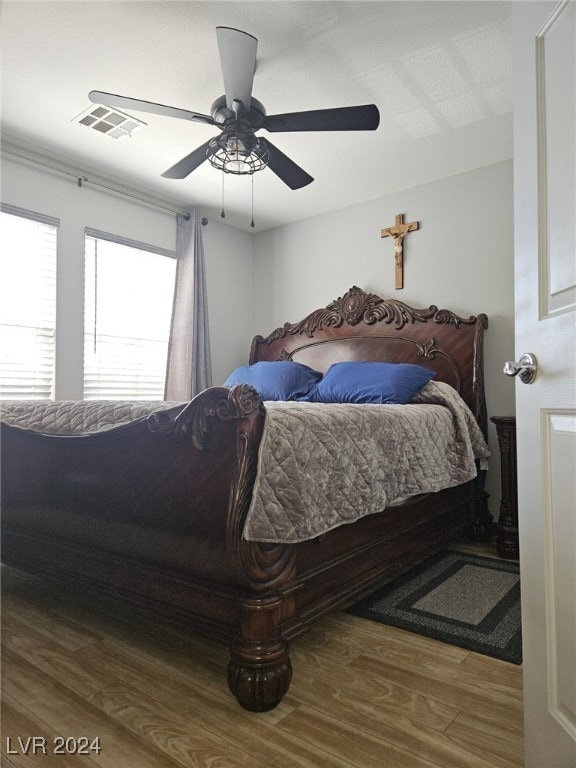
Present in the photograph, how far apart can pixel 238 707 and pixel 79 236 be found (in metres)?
3.22

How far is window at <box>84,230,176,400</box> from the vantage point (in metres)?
3.74

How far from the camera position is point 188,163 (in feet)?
8.80

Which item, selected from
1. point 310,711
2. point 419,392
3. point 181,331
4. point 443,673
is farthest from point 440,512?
point 181,331

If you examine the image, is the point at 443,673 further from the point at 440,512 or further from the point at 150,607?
the point at 440,512

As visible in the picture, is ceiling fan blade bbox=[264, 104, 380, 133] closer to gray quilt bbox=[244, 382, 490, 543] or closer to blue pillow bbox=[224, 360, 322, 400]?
gray quilt bbox=[244, 382, 490, 543]

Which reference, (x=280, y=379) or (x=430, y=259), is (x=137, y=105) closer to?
(x=280, y=379)

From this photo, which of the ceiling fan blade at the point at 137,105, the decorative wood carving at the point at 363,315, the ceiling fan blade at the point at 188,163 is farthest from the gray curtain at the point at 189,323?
the ceiling fan blade at the point at 137,105

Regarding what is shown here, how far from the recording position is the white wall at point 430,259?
3477 mm

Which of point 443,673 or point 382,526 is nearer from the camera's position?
point 443,673

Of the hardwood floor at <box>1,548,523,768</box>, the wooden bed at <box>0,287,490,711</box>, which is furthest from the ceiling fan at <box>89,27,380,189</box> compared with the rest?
the hardwood floor at <box>1,548,523,768</box>

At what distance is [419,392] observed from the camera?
121 inches

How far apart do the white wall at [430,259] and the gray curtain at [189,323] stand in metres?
0.78

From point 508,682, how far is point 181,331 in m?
3.30

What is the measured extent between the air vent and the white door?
239cm
